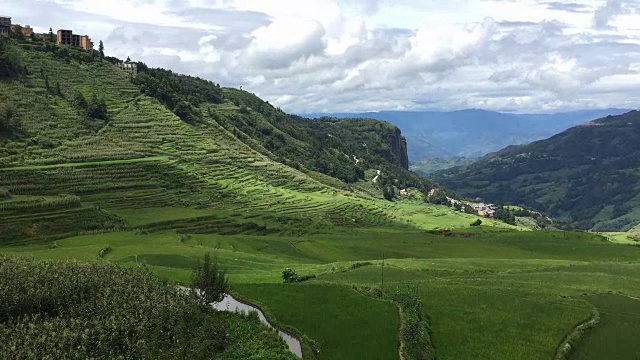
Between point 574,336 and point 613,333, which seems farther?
point 613,333

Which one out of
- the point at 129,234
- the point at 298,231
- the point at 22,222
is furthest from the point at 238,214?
the point at 22,222

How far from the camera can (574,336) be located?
37562 millimetres

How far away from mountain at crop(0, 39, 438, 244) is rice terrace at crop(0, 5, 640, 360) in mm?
436

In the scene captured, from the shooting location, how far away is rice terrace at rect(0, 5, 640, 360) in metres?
36.2

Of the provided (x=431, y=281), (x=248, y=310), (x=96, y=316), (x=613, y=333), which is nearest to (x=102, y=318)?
(x=96, y=316)

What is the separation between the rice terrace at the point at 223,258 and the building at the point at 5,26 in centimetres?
505

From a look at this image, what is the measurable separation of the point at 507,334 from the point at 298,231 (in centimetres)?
6578

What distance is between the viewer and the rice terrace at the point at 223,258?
3616cm

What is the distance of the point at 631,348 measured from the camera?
119ft

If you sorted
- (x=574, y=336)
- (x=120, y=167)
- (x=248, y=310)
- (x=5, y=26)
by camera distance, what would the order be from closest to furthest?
(x=574, y=336) < (x=248, y=310) < (x=120, y=167) < (x=5, y=26)

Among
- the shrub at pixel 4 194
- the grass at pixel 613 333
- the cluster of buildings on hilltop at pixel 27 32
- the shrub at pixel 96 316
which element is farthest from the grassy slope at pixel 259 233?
the cluster of buildings on hilltop at pixel 27 32

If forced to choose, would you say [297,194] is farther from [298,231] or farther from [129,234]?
[129,234]

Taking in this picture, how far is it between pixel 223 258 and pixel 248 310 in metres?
21.3

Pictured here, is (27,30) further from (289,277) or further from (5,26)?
(289,277)
